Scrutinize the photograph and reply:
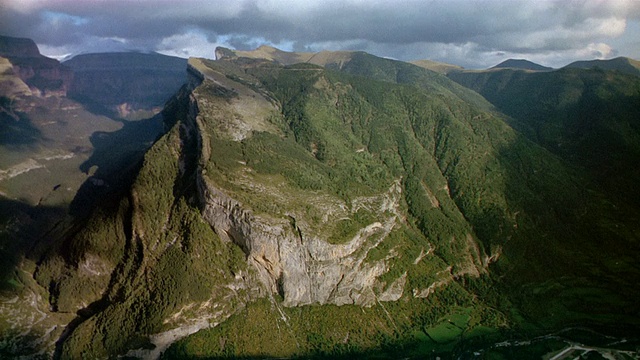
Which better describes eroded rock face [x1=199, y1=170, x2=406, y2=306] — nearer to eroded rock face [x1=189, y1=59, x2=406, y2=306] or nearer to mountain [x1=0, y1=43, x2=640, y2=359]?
eroded rock face [x1=189, y1=59, x2=406, y2=306]

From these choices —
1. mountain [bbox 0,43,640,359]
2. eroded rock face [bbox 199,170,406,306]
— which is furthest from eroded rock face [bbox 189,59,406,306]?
mountain [bbox 0,43,640,359]

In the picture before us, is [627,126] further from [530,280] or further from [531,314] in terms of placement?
[531,314]

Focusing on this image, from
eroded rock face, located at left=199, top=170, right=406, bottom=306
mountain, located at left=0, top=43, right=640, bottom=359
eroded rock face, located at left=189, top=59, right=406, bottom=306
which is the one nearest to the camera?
mountain, located at left=0, top=43, right=640, bottom=359

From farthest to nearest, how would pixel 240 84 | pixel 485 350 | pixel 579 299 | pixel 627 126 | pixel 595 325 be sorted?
pixel 627 126
pixel 240 84
pixel 579 299
pixel 595 325
pixel 485 350

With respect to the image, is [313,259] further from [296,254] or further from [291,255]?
[291,255]

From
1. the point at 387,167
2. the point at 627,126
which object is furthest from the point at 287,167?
the point at 627,126

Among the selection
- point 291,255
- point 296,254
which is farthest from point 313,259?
point 291,255

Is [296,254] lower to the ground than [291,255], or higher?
higher

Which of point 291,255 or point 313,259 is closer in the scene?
point 291,255
